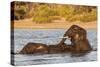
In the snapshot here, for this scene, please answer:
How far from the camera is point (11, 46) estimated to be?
2.58 meters

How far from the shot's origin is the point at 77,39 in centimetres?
289

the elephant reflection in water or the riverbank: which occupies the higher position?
the riverbank

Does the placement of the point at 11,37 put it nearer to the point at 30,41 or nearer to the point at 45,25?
the point at 30,41

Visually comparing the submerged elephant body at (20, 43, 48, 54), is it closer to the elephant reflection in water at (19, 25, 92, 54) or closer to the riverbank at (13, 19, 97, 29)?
the elephant reflection in water at (19, 25, 92, 54)

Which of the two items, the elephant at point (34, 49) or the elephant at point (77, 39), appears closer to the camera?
the elephant at point (34, 49)

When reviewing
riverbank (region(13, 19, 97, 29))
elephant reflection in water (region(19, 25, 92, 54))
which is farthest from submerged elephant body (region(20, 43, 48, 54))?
riverbank (region(13, 19, 97, 29))

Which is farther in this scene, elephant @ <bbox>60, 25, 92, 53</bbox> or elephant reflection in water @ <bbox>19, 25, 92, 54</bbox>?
elephant @ <bbox>60, 25, 92, 53</bbox>

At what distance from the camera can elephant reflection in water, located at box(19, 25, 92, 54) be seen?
105 inches

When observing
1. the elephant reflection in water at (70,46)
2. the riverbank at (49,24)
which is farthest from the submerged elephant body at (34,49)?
the riverbank at (49,24)

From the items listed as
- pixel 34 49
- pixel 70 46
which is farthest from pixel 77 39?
pixel 34 49

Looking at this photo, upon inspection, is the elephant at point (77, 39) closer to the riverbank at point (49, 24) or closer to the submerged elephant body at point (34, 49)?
the riverbank at point (49, 24)

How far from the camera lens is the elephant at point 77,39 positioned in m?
2.85

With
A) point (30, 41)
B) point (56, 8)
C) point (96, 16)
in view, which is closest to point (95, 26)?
point (96, 16)

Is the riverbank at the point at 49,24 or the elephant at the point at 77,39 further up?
the riverbank at the point at 49,24
